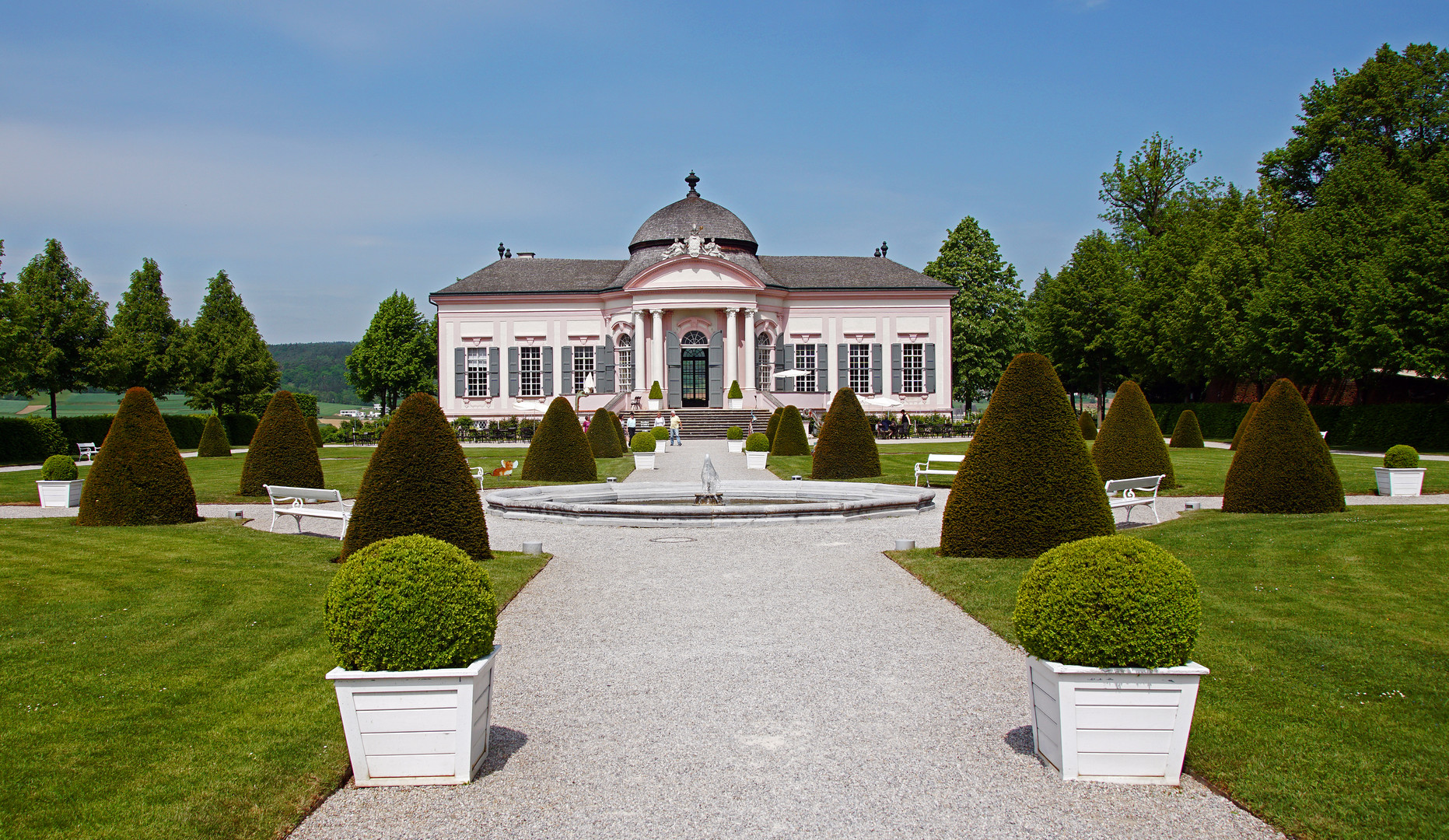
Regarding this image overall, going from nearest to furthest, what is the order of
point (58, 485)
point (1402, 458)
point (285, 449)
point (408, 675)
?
point (408, 675) → point (58, 485) → point (285, 449) → point (1402, 458)

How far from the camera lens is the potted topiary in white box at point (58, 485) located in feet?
51.1

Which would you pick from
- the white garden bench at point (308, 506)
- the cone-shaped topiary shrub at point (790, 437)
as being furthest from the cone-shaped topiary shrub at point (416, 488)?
the cone-shaped topiary shrub at point (790, 437)

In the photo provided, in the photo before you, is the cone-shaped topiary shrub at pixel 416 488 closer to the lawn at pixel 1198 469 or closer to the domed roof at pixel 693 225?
the lawn at pixel 1198 469

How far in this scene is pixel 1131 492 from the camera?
48.4ft

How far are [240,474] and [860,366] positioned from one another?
Result: 31.4 metres

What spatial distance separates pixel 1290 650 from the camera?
6551mm

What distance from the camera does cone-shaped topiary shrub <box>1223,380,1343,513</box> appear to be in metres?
13.3

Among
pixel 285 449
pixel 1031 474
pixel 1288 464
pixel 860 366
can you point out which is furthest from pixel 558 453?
pixel 860 366

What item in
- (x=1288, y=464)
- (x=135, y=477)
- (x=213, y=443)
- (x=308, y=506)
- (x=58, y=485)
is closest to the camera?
(x=135, y=477)

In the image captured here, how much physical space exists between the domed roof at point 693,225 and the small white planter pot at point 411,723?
45295 millimetres

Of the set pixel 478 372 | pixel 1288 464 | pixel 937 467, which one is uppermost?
pixel 478 372

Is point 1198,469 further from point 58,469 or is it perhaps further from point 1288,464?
point 58,469

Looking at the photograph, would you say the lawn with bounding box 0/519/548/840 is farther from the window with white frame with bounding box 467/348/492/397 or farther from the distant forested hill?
the distant forested hill

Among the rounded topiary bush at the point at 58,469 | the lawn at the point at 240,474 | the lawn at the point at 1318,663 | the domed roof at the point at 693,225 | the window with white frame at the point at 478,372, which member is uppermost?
the domed roof at the point at 693,225
